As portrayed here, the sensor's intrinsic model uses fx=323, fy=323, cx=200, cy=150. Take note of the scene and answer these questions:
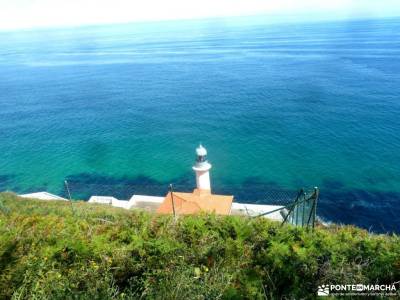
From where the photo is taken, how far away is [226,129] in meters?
38.2

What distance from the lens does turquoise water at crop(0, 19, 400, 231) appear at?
27203 mm

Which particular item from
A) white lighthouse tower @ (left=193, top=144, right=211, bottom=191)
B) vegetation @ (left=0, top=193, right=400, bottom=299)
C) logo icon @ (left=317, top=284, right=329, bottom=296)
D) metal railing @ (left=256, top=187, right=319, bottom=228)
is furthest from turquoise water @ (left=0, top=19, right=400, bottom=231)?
logo icon @ (left=317, top=284, right=329, bottom=296)

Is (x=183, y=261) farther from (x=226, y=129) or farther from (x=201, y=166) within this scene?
(x=226, y=129)

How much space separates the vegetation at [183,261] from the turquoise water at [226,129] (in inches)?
649

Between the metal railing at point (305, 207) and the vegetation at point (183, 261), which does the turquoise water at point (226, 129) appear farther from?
the vegetation at point (183, 261)

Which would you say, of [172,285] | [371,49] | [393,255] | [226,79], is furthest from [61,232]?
[371,49]

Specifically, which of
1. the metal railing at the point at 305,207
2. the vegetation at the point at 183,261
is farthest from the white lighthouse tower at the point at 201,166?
the vegetation at the point at 183,261

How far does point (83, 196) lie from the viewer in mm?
26281

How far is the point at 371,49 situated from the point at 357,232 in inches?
3015

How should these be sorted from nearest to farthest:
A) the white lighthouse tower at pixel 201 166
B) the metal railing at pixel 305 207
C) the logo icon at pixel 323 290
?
the logo icon at pixel 323 290
the metal railing at pixel 305 207
the white lighthouse tower at pixel 201 166

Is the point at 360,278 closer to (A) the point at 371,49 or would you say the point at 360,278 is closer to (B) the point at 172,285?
(B) the point at 172,285

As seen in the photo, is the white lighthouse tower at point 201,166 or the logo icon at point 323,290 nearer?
the logo icon at point 323,290

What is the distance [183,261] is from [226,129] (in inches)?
1271

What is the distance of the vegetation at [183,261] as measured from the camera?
548 centimetres
